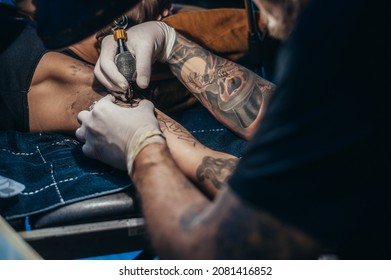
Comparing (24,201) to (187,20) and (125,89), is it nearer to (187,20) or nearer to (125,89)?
(125,89)

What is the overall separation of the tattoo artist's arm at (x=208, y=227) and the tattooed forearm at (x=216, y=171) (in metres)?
0.25

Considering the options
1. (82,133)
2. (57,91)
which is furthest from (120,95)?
(57,91)

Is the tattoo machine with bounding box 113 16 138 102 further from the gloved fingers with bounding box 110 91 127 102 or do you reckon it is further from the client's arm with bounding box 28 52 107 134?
the client's arm with bounding box 28 52 107 134

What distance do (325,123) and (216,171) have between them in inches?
23.3

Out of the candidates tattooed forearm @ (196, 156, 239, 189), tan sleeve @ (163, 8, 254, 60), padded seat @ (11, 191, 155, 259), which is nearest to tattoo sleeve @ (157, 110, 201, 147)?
tattooed forearm @ (196, 156, 239, 189)

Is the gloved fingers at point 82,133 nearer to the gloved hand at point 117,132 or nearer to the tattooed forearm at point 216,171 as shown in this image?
the gloved hand at point 117,132

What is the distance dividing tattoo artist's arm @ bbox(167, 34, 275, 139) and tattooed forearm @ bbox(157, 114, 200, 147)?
0.88 feet

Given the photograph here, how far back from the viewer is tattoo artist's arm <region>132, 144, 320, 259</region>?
716 millimetres

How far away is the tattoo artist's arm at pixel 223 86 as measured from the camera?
5.40 ft

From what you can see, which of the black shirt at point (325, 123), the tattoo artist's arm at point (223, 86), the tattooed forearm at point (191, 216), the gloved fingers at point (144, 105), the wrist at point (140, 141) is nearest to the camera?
the black shirt at point (325, 123)

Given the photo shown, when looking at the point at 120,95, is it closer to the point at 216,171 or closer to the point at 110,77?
the point at 110,77

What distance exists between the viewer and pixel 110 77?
1.46 metres

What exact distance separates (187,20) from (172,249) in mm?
1380

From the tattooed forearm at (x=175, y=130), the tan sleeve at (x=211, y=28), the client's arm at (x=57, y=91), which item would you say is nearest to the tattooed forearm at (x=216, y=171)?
the tattooed forearm at (x=175, y=130)
